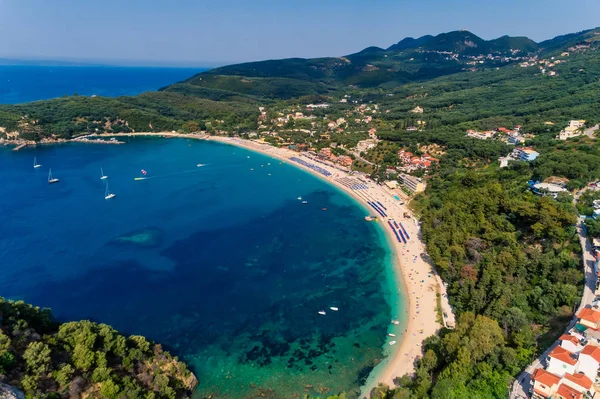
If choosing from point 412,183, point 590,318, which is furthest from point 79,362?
point 412,183

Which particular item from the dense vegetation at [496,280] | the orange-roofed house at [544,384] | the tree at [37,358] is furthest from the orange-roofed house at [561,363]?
the tree at [37,358]

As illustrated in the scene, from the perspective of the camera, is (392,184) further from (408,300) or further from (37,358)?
(37,358)

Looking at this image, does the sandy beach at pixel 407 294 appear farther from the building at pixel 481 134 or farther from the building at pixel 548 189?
the building at pixel 481 134

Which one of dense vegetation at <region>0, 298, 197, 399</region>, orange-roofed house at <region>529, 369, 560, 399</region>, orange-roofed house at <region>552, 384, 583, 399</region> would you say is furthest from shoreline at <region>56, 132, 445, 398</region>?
dense vegetation at <region>0, 298, 197, 399</region>

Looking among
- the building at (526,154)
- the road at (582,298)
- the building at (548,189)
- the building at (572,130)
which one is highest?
the building at (572,130)

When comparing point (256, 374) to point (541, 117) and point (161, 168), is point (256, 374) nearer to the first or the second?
point (161, 168)
